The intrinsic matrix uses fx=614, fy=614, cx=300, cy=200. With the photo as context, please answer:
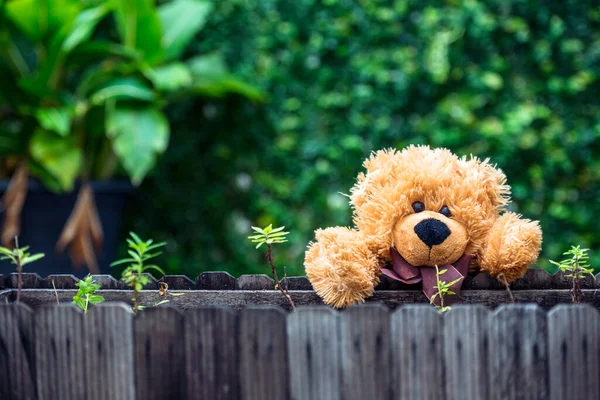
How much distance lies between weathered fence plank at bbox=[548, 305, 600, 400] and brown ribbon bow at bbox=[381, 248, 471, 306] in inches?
10.4

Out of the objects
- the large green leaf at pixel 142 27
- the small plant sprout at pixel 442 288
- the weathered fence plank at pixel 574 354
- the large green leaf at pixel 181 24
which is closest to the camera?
the weathered fence plank at pixel 574 354

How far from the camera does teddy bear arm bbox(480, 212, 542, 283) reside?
1045 mm

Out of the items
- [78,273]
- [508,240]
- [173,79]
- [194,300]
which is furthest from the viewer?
[78,273]

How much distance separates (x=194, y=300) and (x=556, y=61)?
7.91 feet

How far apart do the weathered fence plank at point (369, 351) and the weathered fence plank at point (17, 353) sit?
0.46 meters

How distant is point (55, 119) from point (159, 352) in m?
2.24

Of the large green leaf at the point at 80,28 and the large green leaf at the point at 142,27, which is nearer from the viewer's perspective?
the large green leaf at the point at 80,28

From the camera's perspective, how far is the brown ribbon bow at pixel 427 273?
1069mm

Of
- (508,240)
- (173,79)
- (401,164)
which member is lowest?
(508,240)

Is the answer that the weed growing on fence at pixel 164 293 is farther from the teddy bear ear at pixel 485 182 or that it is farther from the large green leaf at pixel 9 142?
the large green leaf at pixel 9 142

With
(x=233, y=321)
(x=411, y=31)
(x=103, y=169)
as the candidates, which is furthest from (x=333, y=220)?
(x=233, y=321)

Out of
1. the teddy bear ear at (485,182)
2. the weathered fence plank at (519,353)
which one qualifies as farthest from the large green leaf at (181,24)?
the weathered fence plank at (519,353)

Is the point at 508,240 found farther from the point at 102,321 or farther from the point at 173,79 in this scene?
the point at 173,79

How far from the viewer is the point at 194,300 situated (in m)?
1.16
